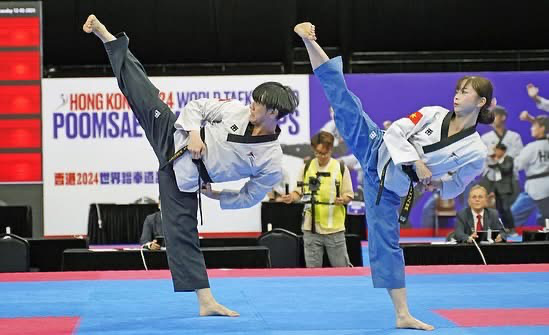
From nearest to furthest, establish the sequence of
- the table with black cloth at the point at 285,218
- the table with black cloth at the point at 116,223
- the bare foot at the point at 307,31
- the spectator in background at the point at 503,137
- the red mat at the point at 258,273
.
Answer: the bare foot at the point at 307,31 < the red mat at the point at 258,273 < the table with black cloth at the point at 285,218 < the table with black cloth at the point at 116,223 < the spectator in background at the point at 503,137

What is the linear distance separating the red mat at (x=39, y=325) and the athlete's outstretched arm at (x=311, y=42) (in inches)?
73.6

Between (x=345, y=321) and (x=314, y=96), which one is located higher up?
(x=314, y=96)

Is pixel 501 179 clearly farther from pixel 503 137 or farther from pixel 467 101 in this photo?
pixel 467 101

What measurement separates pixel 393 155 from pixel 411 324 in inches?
33.2

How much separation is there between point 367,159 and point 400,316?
835mm

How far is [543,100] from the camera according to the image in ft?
43.1

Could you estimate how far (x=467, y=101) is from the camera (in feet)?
13.2

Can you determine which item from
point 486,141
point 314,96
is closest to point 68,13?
point 314,96

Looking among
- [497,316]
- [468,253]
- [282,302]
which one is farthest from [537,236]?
[282,302]

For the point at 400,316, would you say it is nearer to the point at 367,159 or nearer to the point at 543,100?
the point at 367,159

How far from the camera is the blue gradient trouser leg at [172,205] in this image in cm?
449

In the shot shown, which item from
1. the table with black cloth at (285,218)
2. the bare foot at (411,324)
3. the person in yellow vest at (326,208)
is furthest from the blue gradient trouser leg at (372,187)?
the table with black cloth at (285,218)

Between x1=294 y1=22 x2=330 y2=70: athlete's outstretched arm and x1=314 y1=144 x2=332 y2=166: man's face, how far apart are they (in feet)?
10.1

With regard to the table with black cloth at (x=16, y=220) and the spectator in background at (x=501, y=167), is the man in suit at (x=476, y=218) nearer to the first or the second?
the spectator in background at (x=501, y=167)
